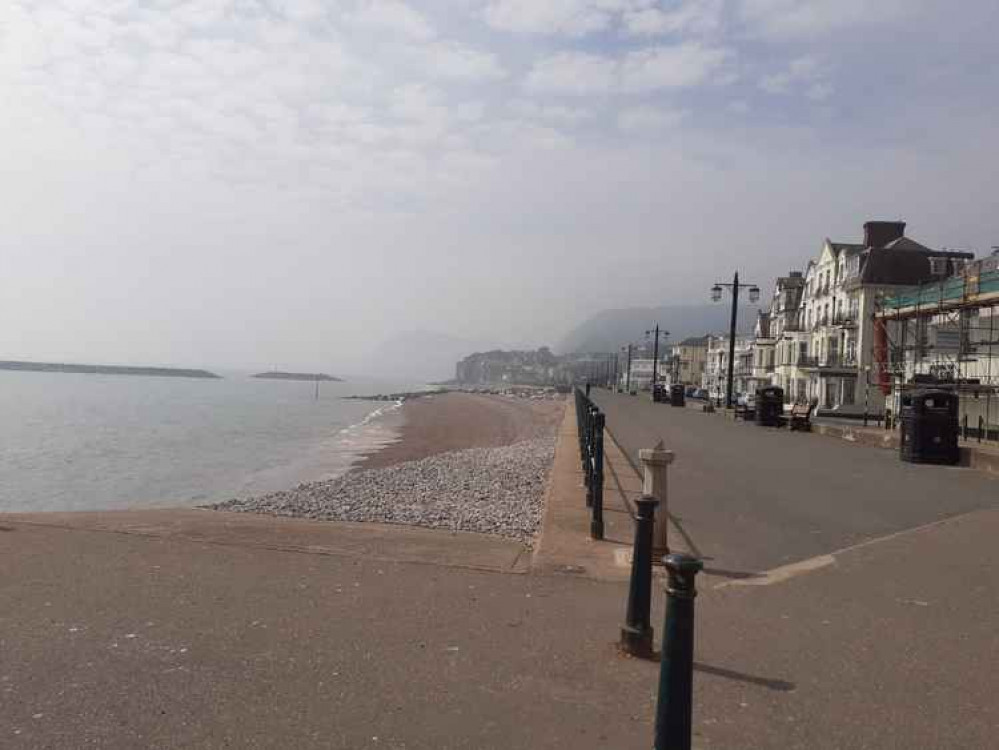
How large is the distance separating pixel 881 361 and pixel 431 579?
1196 inches

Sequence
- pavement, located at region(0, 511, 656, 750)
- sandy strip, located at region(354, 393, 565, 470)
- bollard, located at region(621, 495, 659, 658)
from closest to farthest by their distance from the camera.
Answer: pavement, located at region(0, 511, 656, 750), bollard, located at region(621, 495, 659, 658), sandy strip, located at region(354, 393, 565, 470)

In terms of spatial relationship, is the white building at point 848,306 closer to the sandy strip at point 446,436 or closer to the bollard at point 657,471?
the sandy strip at point 446,436

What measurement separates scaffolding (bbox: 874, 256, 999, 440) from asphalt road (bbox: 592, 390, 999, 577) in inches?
254

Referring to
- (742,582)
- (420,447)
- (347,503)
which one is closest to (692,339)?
A: (420,447)

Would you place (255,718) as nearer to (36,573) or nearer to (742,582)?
(36,573)

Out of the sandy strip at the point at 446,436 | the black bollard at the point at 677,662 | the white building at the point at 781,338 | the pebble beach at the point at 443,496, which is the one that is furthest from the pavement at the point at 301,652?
the white building at the point at 781,338

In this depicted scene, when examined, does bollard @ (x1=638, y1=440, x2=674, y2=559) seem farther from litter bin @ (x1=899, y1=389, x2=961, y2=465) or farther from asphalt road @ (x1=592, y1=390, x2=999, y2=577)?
litter bin @ (x1=899, y1=389, x2=961, y2=465)

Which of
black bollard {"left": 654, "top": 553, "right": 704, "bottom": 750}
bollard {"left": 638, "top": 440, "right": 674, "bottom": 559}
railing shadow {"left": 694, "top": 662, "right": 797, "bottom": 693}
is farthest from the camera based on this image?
bollard {"left": 638, "top": 440, "right": 674, "bottom": 559}

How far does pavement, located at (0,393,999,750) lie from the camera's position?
3855mm

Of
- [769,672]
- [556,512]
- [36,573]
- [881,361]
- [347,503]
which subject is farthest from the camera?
[881,361]

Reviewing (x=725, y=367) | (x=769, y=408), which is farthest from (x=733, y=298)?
(x=725, y=367)

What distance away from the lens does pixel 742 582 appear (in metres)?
6.64

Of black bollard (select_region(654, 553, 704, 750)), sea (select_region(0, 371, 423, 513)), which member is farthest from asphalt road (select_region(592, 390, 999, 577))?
sea (select_region(0, 371, 423, 513))

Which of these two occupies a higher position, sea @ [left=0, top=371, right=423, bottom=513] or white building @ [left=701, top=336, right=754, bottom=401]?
white building @ [left=701, top=336, right=754, bottom=401]
